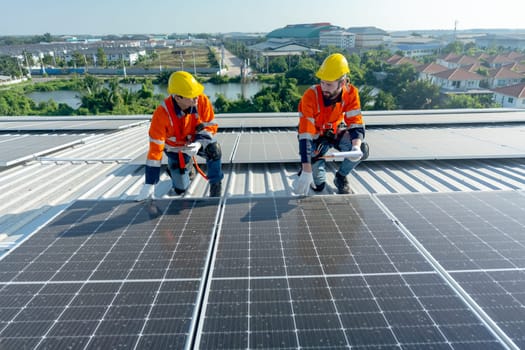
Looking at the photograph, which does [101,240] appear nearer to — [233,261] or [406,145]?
[233,261]

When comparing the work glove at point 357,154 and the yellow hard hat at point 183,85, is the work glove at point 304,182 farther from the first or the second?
the yellow hard hat at point 183,85

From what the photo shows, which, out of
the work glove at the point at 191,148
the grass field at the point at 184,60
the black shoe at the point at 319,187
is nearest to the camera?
the work glove at the point at 191,148

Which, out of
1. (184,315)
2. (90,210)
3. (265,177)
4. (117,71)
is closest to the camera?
(184,315)

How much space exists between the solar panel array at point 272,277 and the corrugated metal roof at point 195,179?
157 centimetres

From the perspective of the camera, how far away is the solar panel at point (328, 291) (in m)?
2.83

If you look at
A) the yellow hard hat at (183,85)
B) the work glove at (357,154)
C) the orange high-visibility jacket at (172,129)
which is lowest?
the work glove at (357,154)

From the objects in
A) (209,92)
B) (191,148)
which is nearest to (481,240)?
(191,148)

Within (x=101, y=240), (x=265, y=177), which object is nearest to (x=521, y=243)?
(x=265, y=177)

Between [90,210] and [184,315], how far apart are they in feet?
10.2

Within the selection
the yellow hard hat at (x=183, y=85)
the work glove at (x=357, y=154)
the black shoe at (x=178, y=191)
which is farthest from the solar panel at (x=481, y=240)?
the black shoe at (x=178, y=191)

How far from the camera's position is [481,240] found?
429 centimetres

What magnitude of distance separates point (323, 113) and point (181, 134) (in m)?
2.92

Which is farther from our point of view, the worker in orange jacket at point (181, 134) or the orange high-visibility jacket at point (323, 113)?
the orange high-visibility jacket at point (323, 113)

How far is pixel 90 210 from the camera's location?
17.2 feet
